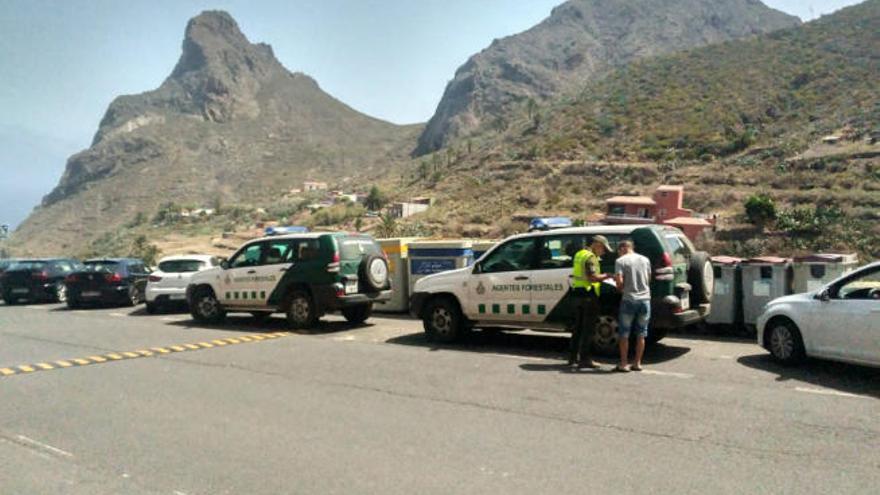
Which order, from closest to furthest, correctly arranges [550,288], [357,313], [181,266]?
1. [550,288]
2. [357,313]
3. [181,266]

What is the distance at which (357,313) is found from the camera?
531 inches

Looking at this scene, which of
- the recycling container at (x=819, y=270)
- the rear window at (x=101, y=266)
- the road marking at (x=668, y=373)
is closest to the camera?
the road marking at (x=668, y=373)

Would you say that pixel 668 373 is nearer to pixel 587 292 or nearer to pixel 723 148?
pixel 587 292

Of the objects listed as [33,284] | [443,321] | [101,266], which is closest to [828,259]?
[443,321]

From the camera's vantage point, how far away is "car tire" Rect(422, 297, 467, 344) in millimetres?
10578

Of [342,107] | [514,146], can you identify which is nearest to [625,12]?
[342,107]

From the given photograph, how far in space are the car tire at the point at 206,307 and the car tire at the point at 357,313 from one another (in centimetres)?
261

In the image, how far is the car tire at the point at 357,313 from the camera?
13383mm

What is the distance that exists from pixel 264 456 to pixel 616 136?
70.9m

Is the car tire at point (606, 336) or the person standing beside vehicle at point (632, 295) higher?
the person standing beside vehicle at point (632, 295)

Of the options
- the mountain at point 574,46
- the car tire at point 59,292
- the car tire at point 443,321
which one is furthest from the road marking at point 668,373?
the mountain at point 574,46

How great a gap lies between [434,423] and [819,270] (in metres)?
7.16

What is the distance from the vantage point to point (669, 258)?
871cm

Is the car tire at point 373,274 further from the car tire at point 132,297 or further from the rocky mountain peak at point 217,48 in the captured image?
the rocky mountain peak at point 217,48
